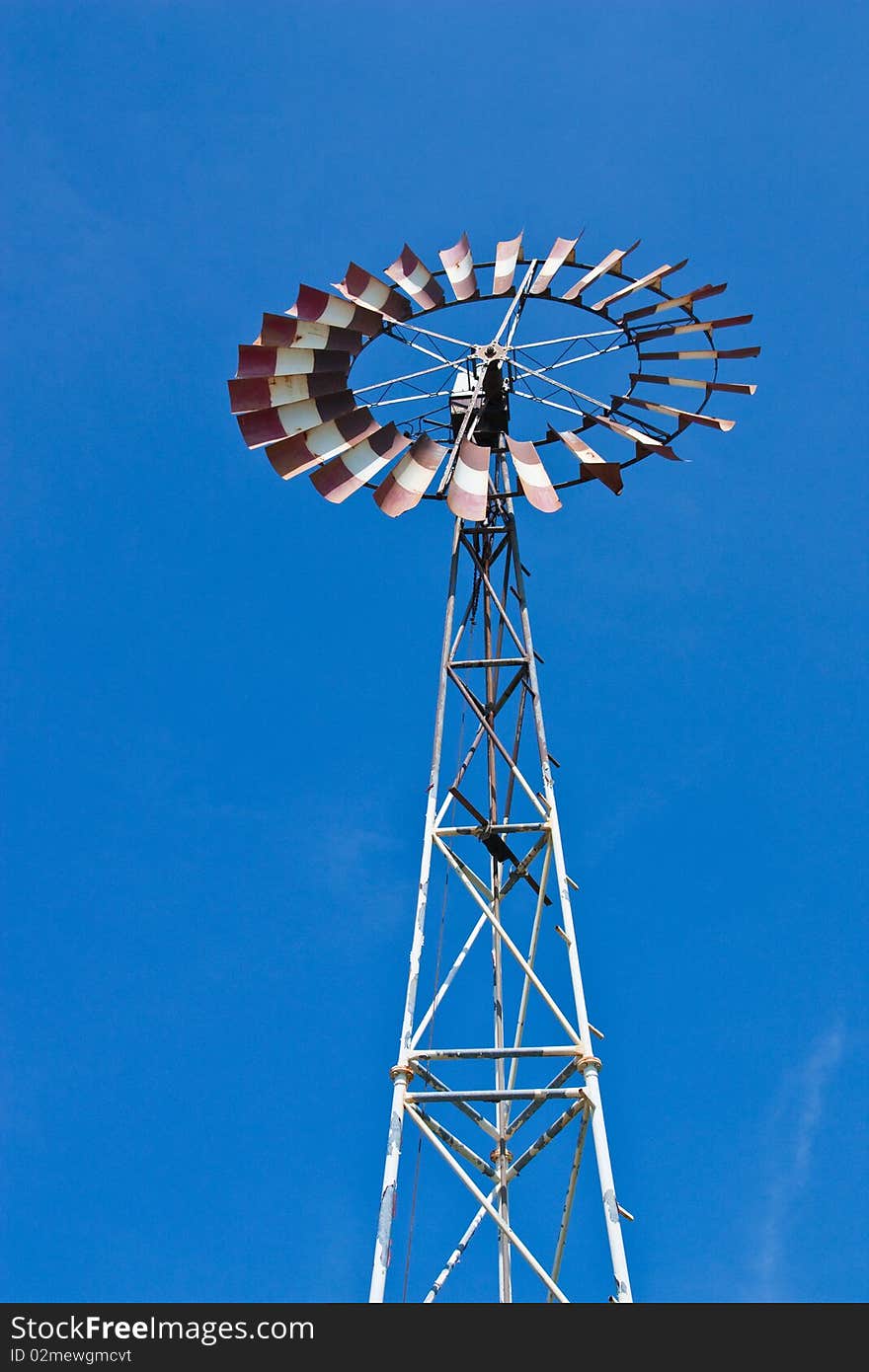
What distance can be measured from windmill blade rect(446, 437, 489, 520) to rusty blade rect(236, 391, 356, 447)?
1.41 metres

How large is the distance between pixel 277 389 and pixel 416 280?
3.01 m

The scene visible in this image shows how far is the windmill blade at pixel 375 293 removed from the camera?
1523cm

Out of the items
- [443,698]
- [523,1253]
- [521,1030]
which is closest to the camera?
[523,1253]

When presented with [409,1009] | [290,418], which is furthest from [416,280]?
[409,1009]

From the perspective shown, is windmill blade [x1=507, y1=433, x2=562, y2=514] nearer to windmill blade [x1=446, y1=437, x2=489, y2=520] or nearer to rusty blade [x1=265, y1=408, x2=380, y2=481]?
windmill blade [x1=446, y1=437, x2=489, y2=520]

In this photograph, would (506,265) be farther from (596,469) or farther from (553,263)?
(596,469)

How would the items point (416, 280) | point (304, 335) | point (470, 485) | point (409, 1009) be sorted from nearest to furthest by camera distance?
point (409, 1009) < point (470, 485) < point (304, 335) < point (416, 280)

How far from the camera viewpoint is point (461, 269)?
53.7 ft

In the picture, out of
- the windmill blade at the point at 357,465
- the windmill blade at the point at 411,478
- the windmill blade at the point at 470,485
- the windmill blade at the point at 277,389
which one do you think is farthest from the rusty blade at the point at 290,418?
the windmill blade at the point at 470,485

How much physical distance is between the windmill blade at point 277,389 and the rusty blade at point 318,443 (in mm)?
399
